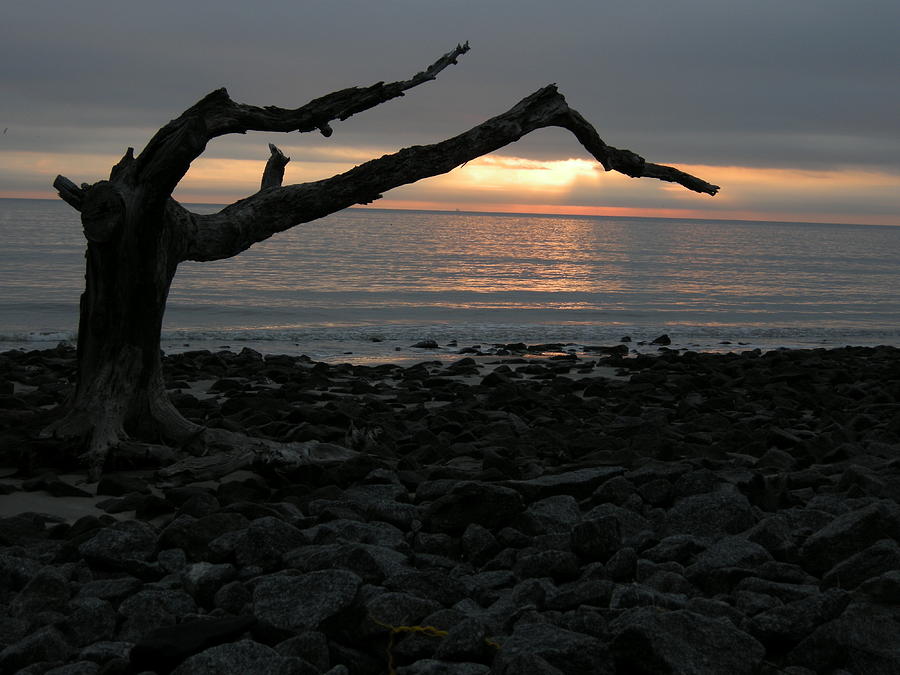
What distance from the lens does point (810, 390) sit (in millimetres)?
12000

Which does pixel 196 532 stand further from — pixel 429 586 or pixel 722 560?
pixel 722 560

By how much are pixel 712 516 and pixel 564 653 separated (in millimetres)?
2211

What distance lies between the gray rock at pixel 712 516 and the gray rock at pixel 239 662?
2.66m

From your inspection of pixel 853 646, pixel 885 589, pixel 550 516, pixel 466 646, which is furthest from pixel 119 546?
pixel 885 589

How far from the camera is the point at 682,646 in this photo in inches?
132

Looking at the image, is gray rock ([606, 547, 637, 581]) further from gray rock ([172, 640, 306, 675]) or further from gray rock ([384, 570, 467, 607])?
gray rock ([172, 640, 306, 675])

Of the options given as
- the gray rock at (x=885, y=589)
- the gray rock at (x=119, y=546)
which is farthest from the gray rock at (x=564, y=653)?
the gray rock at (x=119, y=546)

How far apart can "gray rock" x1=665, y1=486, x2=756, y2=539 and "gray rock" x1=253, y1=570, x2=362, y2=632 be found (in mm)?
2190

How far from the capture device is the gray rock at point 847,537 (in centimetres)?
447

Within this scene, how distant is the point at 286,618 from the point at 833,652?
2.21m

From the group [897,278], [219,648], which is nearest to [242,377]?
[219,648]

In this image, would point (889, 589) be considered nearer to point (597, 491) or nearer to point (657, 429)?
point (597, 491)

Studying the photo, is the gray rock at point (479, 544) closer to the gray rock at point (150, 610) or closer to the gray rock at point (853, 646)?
the gray rock at point (150, 610)

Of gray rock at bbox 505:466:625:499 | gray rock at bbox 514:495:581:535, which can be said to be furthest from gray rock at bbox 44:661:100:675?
gray rock at bbox 505:466:625:499
